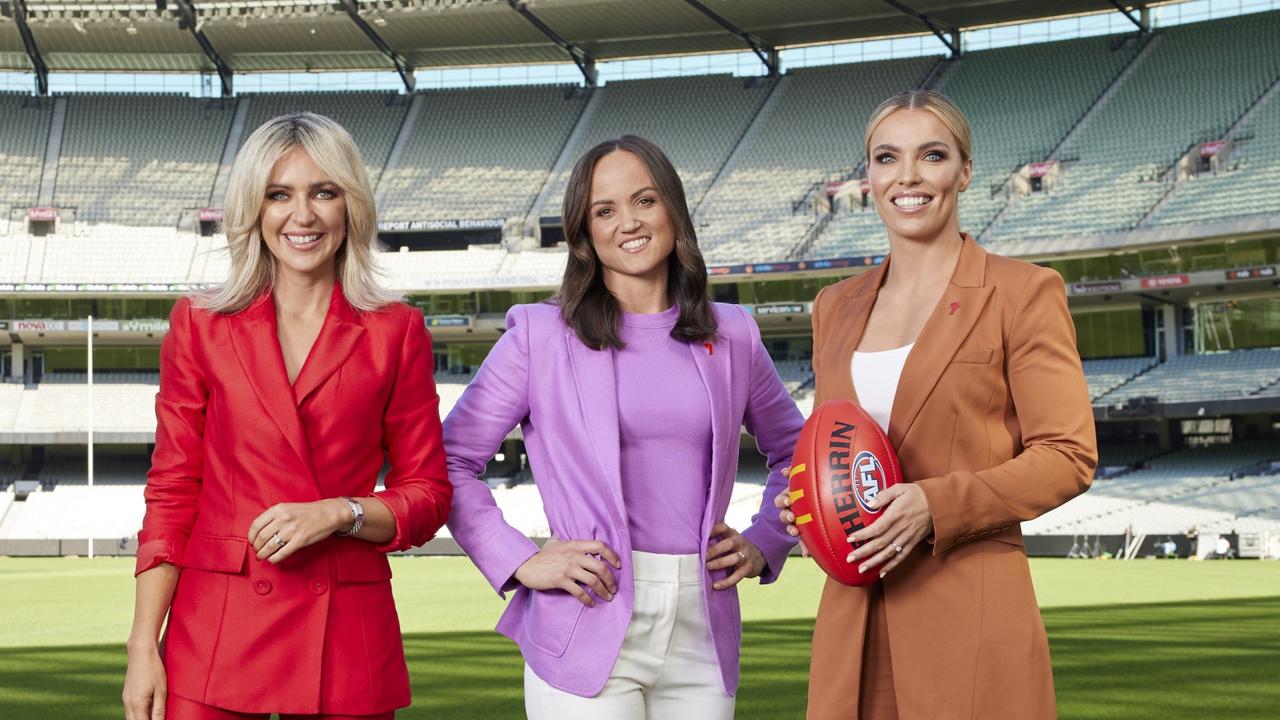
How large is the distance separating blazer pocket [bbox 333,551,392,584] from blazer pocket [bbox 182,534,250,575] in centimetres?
21

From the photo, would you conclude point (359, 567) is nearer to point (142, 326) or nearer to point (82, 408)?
point (82, 408)

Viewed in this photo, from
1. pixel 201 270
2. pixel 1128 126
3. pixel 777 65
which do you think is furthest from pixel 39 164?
pixel 1128 126

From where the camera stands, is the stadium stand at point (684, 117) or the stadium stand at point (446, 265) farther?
the stadium stand at point (684, 117)

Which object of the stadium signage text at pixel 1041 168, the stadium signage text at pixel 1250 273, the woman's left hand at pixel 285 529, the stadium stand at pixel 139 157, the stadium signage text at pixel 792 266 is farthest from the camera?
the stadium stand at pixel 139 157

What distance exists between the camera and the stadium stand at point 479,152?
4741cm

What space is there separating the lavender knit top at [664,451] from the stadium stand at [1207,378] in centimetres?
3481

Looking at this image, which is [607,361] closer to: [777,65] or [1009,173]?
[1009,173]

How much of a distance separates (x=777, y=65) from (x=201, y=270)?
73.4ft

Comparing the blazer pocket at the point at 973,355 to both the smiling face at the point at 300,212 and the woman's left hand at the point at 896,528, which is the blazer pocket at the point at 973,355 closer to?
the woman's left hand at the point at 896,528

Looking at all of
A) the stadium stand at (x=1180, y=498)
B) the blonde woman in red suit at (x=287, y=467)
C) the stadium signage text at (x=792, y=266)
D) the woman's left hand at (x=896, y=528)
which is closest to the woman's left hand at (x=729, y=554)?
the woman's left hand at (x=896, y=528)

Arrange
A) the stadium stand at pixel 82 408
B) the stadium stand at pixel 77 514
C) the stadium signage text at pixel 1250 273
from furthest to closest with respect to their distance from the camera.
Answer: the stadium stand at pixel 82 408 → the stadium stand at pixel 77 514 → the stadium signage text at pixel 1250 273

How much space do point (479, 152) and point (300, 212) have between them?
154 ft

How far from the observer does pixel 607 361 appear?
335 centimetres

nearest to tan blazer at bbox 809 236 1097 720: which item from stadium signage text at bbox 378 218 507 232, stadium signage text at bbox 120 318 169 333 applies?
stadium signage text at bbox 378 218 507 232
